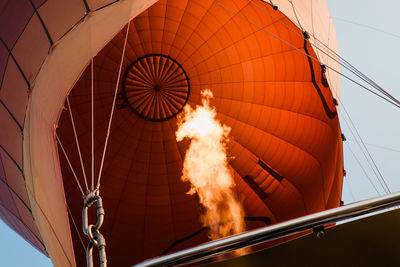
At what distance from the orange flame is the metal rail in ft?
26.1

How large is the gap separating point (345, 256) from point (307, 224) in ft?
1.25

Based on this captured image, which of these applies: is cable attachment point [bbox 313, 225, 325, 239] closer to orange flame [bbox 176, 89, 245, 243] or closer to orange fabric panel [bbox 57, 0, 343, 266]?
orange fabric panel [bbox 57, 0, 343, 266]

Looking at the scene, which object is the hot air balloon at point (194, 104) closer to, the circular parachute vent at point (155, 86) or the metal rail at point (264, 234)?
the circular parachute vent at point (155, 86)

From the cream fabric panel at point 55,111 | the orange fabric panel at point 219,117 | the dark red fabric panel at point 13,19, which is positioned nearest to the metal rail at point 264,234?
the cream fabric panel at point 55,111

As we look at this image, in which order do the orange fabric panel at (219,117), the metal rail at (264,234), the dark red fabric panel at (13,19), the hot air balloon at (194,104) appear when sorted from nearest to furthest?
the metal rail at (264,234)
the dark red fabric panel at (13,19)
the hot air balloon at (194,104)
the orange fabric panel at (219,117)

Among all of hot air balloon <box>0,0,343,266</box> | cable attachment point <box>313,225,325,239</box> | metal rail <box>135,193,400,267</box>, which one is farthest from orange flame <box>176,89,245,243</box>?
metal rail <box>135,193,400,267</box>

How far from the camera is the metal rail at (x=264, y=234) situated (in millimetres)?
1308

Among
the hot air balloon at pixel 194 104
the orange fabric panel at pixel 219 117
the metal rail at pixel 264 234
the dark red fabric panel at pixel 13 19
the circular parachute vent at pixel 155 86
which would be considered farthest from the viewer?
the circular parachute vent at pixel 155 86

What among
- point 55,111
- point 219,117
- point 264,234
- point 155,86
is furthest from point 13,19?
point 219,117

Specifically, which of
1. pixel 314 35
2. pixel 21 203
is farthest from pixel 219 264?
pixel 314 35

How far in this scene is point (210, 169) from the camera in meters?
9.67

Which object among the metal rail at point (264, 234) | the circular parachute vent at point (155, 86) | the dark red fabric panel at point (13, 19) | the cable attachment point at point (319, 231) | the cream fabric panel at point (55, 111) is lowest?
the metal rail at point (264, 234)

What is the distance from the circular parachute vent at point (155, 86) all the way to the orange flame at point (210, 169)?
1.53 ft

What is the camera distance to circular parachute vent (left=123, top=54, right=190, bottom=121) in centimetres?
907
